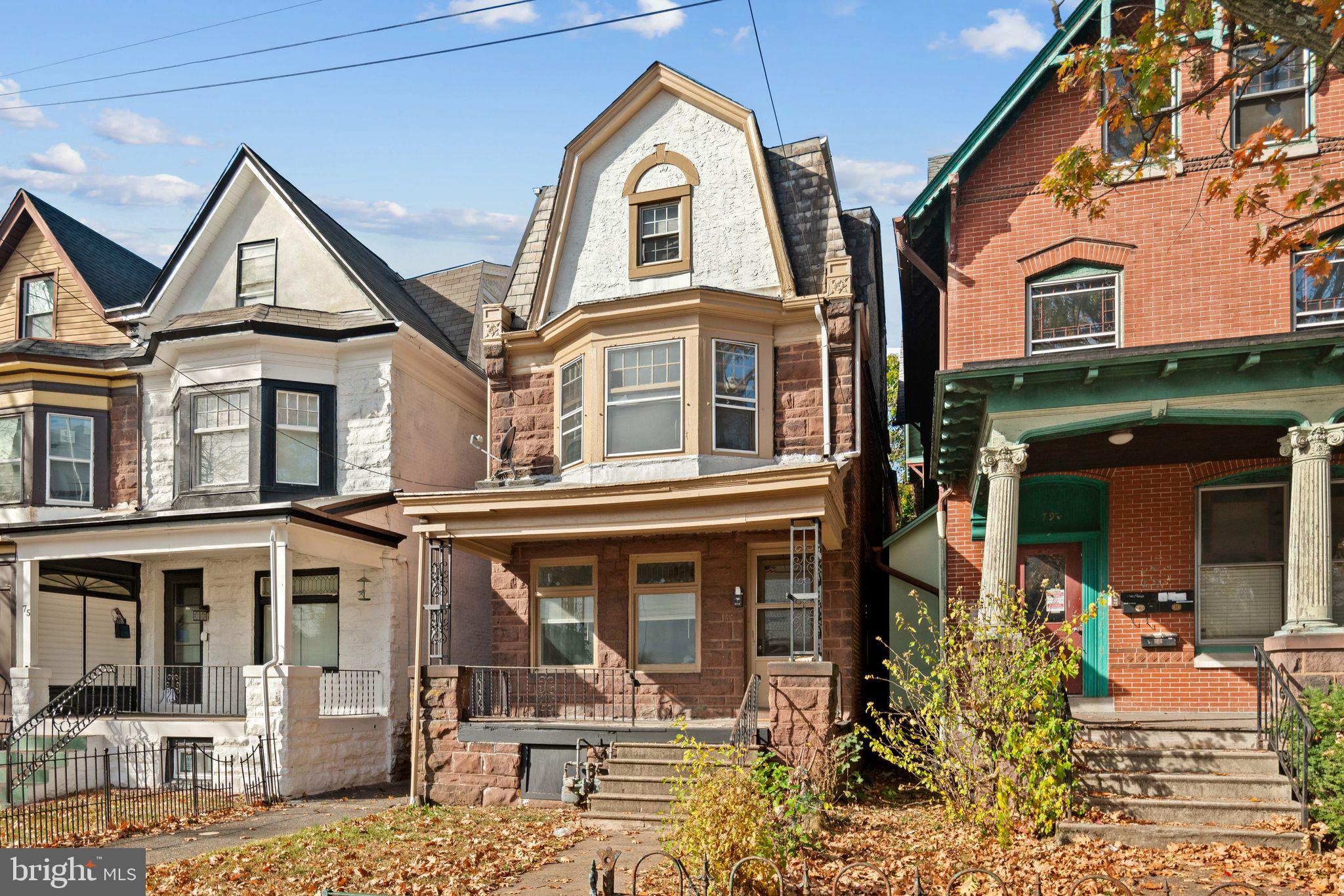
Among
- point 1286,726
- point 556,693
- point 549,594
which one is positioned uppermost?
point 549,594

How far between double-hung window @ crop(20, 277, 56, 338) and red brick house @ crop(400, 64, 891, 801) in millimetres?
9596

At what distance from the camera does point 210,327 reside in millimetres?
18422

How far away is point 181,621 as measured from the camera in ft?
63.6

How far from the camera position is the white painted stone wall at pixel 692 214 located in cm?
1688

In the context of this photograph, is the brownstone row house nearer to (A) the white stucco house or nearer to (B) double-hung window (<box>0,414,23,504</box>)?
(A) the white stucco house

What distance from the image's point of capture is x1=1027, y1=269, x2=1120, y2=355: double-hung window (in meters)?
14.0

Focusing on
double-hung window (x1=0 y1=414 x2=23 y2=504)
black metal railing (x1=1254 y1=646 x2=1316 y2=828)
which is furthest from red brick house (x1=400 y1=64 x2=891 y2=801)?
double-hung window (x1=0 y1=414 x2=23 y2=504)

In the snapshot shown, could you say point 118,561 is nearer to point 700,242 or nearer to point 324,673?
point 324,673

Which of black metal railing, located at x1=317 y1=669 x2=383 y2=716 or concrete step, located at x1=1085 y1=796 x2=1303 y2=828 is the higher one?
concrete step, located at x1=1085 y1=796 x2=1303 y2=828

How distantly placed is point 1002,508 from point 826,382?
4477 millimetres

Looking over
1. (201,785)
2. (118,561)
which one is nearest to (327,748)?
(201,785)

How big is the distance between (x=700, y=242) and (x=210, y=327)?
838 centimetres

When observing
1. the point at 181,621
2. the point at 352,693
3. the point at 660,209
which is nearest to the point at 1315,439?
the point at 660,209

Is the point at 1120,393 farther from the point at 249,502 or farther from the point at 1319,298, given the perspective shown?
the point at 249,502
